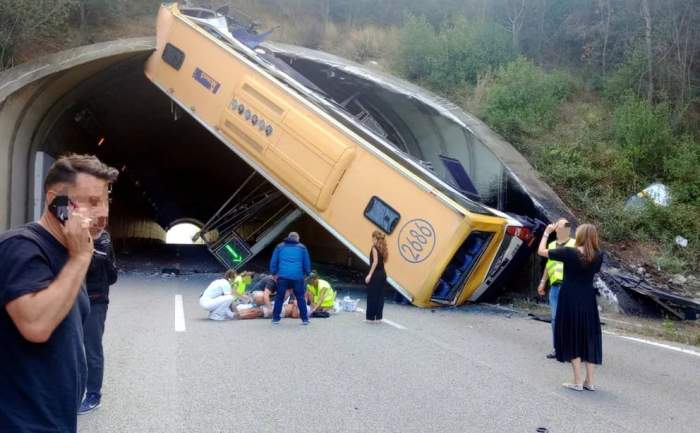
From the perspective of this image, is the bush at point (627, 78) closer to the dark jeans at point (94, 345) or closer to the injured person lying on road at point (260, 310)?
the injured person lying on road at point (260, 310)

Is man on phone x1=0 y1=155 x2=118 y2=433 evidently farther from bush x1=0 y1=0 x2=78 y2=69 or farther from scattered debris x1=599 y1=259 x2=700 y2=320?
bush x1=0 y1=0 x2=78 y2=69

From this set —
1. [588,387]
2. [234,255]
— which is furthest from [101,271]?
[234,255]

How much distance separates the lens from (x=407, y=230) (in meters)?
12.2

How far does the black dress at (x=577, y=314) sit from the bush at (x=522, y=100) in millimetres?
11883

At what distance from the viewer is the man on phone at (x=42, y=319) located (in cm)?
215

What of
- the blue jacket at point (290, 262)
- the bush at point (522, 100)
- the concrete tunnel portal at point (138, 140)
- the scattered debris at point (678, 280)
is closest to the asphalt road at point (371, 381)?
the blue jacket at point (290, 262)

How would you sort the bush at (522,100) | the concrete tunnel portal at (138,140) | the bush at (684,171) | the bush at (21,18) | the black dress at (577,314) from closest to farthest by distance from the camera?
1. the black dress at (577,314)
2. the concrete tunnel portal at (138,140)
3. the bush at (684,171)
4. the bush at (21,18)
5. the bush at (522,100)

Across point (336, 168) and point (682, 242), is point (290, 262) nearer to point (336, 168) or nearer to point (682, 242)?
point (336, 168)

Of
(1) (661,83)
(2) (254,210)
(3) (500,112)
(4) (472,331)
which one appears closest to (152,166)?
(2) (254,210)

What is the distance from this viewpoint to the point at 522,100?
18.8 meters

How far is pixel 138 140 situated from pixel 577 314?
2061cm

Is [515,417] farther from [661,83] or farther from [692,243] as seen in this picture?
[661,83]

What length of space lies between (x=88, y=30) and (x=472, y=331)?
57.7 ft

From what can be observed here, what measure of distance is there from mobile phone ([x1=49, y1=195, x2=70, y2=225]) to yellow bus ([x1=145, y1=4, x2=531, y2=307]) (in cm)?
956
